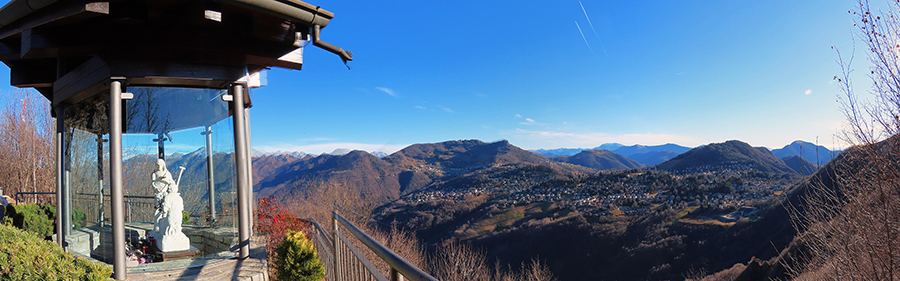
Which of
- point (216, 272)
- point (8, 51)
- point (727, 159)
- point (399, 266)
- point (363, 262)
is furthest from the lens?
point (727, 159)

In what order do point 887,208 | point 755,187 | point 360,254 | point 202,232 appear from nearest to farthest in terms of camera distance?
point 360,254
point 202,232
point 887,208
point 755,187

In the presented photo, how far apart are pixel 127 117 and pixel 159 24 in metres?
1.03

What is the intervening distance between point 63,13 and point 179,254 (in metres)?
2.28

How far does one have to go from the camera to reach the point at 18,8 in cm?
302

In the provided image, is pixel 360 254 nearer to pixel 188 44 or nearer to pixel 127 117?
pixel 188 44

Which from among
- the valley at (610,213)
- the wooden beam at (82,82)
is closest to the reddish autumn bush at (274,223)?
the wooden beam at (82,82)

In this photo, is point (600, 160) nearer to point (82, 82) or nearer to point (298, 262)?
point (298, 262)

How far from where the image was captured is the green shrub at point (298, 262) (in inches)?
139

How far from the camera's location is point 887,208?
9.82m

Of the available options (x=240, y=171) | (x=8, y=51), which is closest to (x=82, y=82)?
(x=8, y=51)

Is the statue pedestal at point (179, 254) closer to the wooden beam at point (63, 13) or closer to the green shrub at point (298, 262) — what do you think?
the green shrub at point (298, 262)

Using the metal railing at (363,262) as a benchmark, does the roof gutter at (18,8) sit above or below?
above

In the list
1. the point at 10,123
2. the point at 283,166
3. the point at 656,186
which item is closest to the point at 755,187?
the point at 656,186

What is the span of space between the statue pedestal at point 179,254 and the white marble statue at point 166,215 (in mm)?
37
